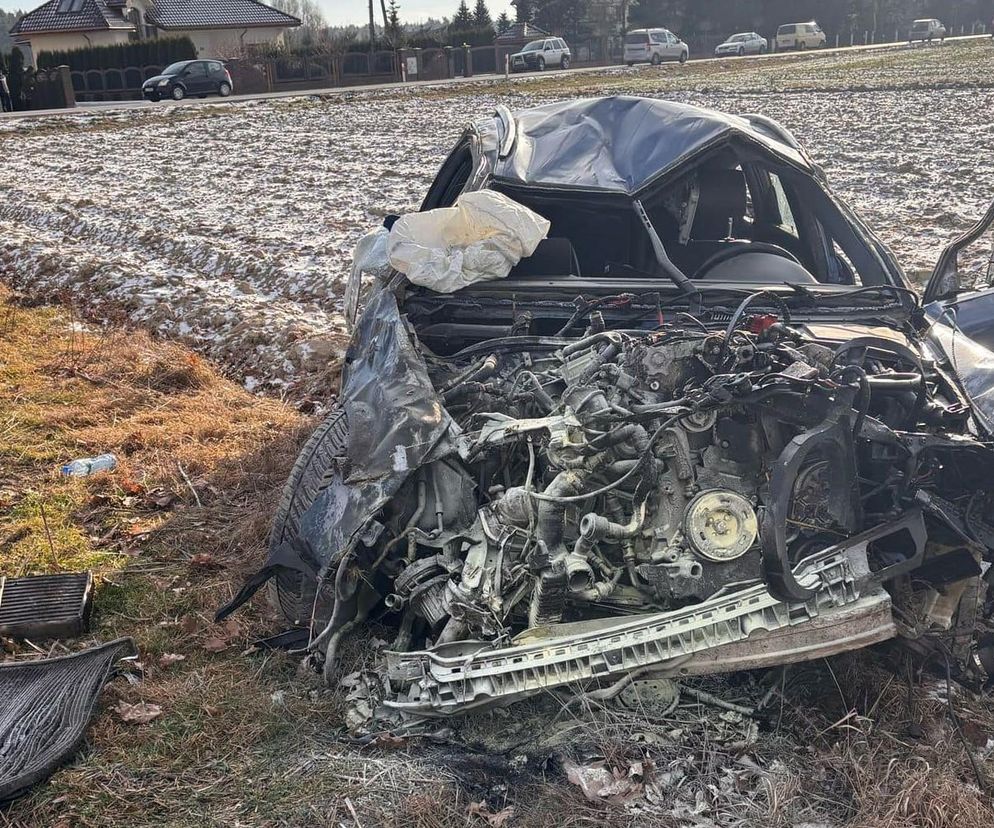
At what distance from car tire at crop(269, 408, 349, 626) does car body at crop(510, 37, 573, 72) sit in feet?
117

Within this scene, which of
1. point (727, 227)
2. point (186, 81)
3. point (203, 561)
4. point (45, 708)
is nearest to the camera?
point (45, 708)

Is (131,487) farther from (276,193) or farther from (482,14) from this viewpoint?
(482,14)

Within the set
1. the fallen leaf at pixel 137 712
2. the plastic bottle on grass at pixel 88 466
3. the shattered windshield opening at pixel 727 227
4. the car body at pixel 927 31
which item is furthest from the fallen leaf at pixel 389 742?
the car body at pixel 927 31

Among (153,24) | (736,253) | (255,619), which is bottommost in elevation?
(255,619)

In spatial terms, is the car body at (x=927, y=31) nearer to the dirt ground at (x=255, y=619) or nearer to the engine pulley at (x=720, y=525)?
the dirt ground at (x=255, y=619)

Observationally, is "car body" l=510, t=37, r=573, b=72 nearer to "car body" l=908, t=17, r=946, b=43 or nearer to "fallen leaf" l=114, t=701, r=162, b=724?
"car body" l=908, t=17, r=946, b=43

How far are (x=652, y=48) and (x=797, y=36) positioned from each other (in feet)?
42.6

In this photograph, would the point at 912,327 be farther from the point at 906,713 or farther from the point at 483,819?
the point at 483,819

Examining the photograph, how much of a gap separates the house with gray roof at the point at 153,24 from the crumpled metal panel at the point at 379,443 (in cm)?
4443

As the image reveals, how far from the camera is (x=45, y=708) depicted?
3.28m

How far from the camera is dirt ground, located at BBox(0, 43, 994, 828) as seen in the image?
9.25ft

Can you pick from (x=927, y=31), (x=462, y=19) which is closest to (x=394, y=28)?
(x=462, y=19)

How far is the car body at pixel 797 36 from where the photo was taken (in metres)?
47.2

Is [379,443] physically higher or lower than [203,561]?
higher
